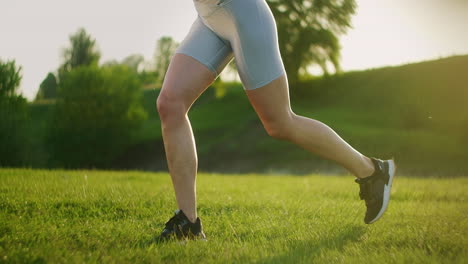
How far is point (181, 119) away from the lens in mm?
3115

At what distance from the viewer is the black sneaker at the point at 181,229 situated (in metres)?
2.99

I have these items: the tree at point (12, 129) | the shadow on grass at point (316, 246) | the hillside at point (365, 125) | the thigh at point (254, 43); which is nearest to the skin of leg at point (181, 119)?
the thigh at point (254, 43)

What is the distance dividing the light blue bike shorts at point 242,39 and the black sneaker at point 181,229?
3.29ft

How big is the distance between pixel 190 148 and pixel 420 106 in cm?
2707

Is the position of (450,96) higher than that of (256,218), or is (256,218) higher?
(256,218)

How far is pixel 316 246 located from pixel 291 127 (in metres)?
0.83

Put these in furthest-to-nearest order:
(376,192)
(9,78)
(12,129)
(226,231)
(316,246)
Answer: (12,129) < (9,78) < (376,192) < (226,231) < (316,246)

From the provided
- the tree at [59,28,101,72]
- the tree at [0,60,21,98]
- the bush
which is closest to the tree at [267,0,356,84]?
the bush

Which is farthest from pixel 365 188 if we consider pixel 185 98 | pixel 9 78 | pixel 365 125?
pixel 365 125

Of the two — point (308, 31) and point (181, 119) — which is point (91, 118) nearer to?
point (308, 31)

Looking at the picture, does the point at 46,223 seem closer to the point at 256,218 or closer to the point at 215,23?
the point at 256,218

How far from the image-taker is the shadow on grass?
8.16ft

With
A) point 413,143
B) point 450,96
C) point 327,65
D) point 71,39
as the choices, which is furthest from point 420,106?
point 71,39

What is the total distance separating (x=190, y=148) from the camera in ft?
10.4
